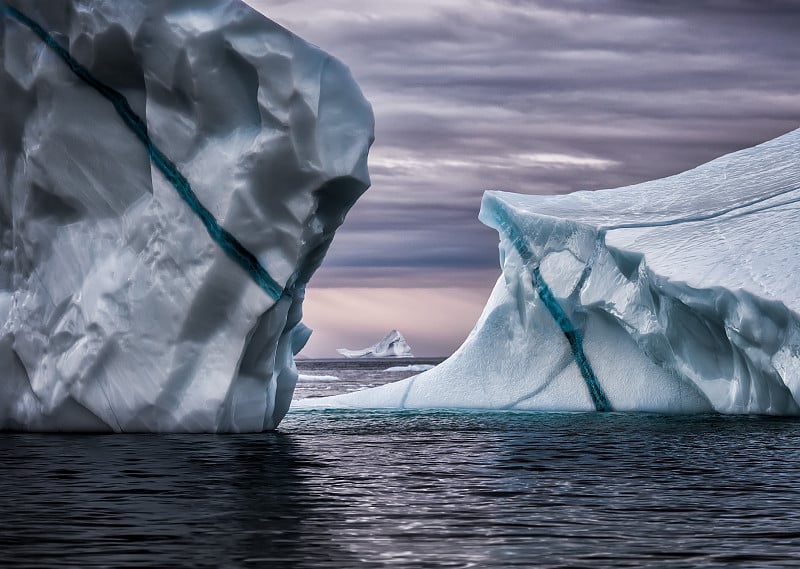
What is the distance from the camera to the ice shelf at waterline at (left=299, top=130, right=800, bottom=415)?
1551 cm

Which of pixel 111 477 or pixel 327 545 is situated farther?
pixel 111 477

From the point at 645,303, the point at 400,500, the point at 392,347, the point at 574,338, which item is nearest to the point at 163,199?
the point at 400,500

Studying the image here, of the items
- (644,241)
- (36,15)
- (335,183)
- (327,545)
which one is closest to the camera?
(327,545)

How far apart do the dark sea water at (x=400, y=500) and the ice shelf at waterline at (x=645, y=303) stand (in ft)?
9.42

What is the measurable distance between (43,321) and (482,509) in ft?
22.2

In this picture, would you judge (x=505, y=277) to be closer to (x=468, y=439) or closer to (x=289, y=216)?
(x=468, y=439)

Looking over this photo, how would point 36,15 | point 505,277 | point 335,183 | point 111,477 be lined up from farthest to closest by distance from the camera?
point 505,277
point 36,15
point 335,183
point 111,477

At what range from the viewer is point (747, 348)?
15.3m

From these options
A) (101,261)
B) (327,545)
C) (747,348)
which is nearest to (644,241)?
(747,348)

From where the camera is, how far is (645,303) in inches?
667

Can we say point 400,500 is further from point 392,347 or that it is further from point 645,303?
point 392,347

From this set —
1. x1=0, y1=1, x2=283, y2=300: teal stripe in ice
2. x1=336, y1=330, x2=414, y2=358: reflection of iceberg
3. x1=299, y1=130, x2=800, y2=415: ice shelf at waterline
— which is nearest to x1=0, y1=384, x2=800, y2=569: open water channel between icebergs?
x1=0, y1=1, x2=283, y2=300: teal stripe in ice

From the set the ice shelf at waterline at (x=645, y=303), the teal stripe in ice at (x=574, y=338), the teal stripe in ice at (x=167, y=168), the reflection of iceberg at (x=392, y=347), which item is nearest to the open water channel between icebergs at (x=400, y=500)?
the teal stripe in ice at (x=167, y=168)

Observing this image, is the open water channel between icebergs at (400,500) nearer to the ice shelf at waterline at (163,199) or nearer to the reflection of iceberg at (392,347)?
the ice shelf at waterline at (163,199)
